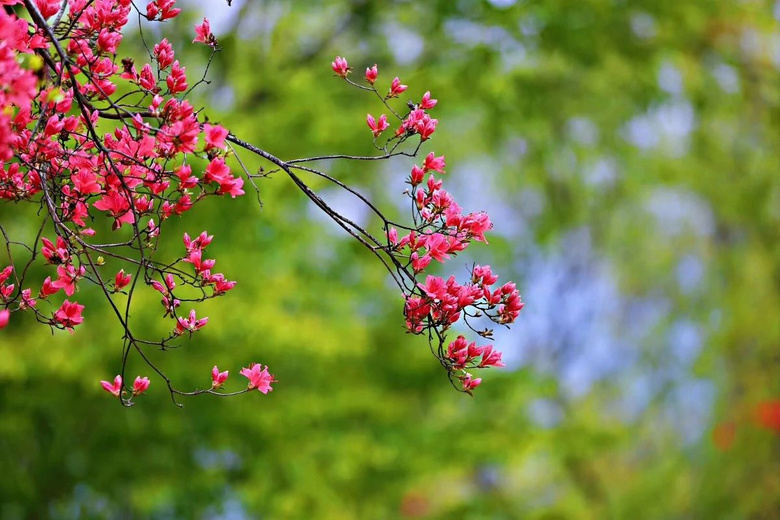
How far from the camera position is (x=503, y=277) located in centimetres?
859

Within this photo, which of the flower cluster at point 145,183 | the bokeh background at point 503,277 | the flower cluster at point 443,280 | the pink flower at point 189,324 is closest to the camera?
the flower cluster at point 145,183

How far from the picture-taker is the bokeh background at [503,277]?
560 cm

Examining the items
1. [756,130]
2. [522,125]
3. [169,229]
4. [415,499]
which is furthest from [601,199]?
[169,229]

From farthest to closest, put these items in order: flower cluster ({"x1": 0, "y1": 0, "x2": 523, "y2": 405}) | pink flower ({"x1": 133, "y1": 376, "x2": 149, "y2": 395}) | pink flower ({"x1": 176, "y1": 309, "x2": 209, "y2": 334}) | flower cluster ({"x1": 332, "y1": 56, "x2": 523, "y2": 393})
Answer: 1. pink flower ({"x1": 133, "y1": 376, "x2": 149, "y2": 395})
2. pink flower ({"x1": 176, "y1": 309, "x2": 209, "y2": 334})
3. flower cluster ({"x1": 332, "y1": 56, "x2": 523, "y2": 393})
4. flower cluster ({"x1": 0, "y1": 0, "x2": 523, "y2": 405})

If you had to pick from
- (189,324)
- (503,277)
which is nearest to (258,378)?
(189,324)

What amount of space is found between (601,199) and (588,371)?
2119mm

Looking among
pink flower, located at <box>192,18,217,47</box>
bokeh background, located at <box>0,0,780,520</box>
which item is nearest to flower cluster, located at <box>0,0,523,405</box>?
pink flower, located at <box>192,18,217,47</box>

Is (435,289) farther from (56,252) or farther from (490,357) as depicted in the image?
(56,252)

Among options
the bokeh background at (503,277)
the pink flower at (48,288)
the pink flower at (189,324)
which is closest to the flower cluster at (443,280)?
the pink flower at (189,324)

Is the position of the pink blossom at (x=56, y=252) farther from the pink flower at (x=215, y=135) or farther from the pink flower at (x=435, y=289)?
the pink flower at (x=435, y=289)

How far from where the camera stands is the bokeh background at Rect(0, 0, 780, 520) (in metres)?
5.60

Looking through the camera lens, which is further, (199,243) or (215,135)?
(199,243)

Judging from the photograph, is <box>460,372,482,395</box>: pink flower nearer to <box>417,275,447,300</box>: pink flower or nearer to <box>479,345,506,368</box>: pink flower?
<box>479,345,506,368</box>: pink flower

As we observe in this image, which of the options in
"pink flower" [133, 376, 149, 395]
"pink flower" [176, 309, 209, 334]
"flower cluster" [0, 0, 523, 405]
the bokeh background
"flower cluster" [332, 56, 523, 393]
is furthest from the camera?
the bokeh background
